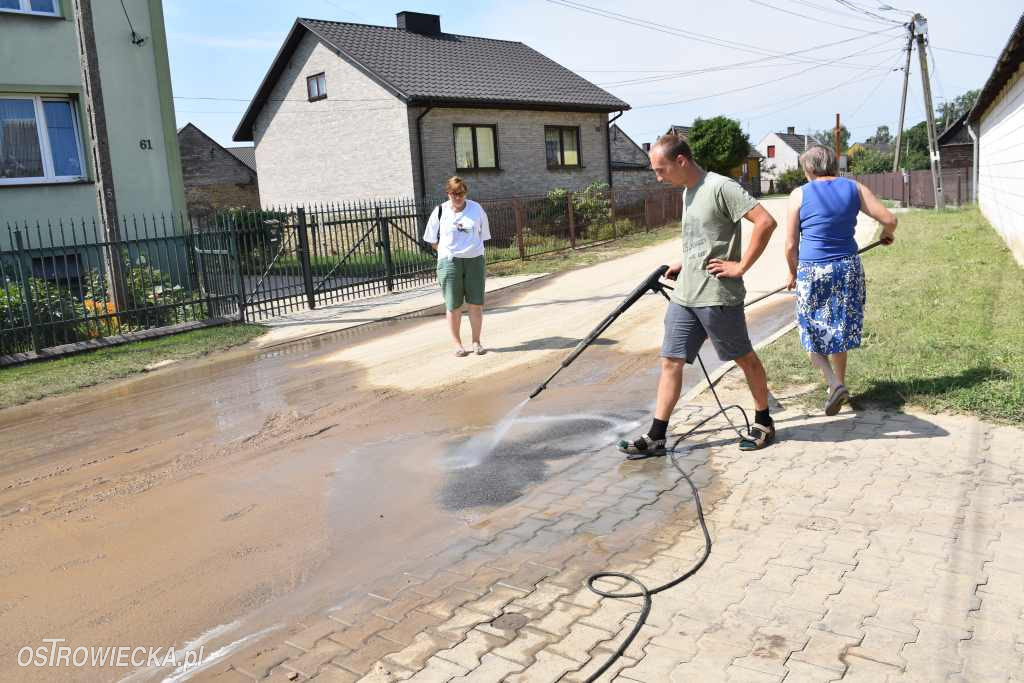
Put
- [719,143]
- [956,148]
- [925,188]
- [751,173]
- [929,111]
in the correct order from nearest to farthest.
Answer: [929,111] < [925,188] < [956,148] < [719,143] < [751,173]

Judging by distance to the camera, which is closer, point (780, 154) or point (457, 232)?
point (457, 232)

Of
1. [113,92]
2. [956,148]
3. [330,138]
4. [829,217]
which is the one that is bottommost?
[829,217]

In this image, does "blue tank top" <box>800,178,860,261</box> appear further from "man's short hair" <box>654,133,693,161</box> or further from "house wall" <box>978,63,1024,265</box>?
"house wall" <box>978,63,1024,265</box>

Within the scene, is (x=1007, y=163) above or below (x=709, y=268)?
above

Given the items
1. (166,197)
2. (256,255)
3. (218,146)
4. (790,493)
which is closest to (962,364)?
(790,493)

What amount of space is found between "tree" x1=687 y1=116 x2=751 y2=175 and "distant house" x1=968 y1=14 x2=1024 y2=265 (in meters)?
27.8

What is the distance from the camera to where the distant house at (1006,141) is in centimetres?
1306

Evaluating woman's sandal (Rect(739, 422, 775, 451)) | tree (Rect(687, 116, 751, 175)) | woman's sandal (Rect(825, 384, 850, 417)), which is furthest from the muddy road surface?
tree (Rect(687, 116, 751, 175))

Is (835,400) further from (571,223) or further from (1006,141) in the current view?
(571,223)

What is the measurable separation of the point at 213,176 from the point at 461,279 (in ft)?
108

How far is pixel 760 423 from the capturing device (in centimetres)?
529

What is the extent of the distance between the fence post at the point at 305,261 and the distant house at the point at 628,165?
1998cm

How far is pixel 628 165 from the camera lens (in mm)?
35781

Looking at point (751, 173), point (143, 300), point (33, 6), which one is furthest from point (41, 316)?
point (751, 173)
